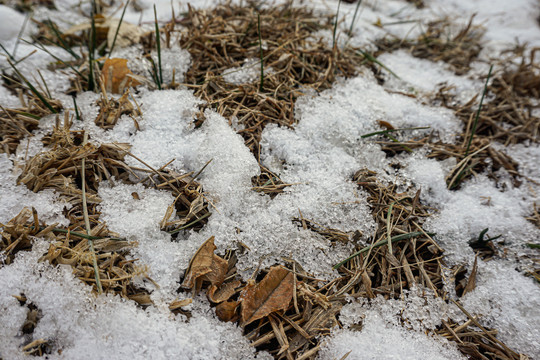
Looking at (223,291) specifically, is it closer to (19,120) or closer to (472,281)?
(472,281)

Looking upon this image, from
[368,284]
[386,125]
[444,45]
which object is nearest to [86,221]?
[368,284]

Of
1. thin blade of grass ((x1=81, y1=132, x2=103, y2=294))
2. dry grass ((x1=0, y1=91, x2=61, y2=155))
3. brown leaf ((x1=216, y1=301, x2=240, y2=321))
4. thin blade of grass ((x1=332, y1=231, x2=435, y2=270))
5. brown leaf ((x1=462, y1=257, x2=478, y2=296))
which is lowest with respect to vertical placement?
brown leaf ((x1=462, y1=257, x2=478, y2=296))

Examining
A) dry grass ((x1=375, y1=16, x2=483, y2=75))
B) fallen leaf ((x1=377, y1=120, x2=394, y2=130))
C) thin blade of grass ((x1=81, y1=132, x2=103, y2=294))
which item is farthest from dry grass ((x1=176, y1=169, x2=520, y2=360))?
dry grass ((x1=375, y1=16, x2=483, y2=75))

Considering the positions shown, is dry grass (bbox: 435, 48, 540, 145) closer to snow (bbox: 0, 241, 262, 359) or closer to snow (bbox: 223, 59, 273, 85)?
snow (bbox: 223, 59, 273, 85)

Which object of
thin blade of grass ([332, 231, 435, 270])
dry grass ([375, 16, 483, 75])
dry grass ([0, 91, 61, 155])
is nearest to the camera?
thin blade of grass ([332, 231, 435, 270])

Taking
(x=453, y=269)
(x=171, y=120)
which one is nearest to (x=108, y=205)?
(x=171, y=120)

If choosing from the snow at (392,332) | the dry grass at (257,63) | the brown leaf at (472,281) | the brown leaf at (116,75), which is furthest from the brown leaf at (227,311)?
the brown leaf at (116,75)

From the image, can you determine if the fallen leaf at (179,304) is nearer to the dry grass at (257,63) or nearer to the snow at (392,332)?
the snow at (392,332)

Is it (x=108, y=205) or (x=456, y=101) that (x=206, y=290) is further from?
(x=456, y=101)
